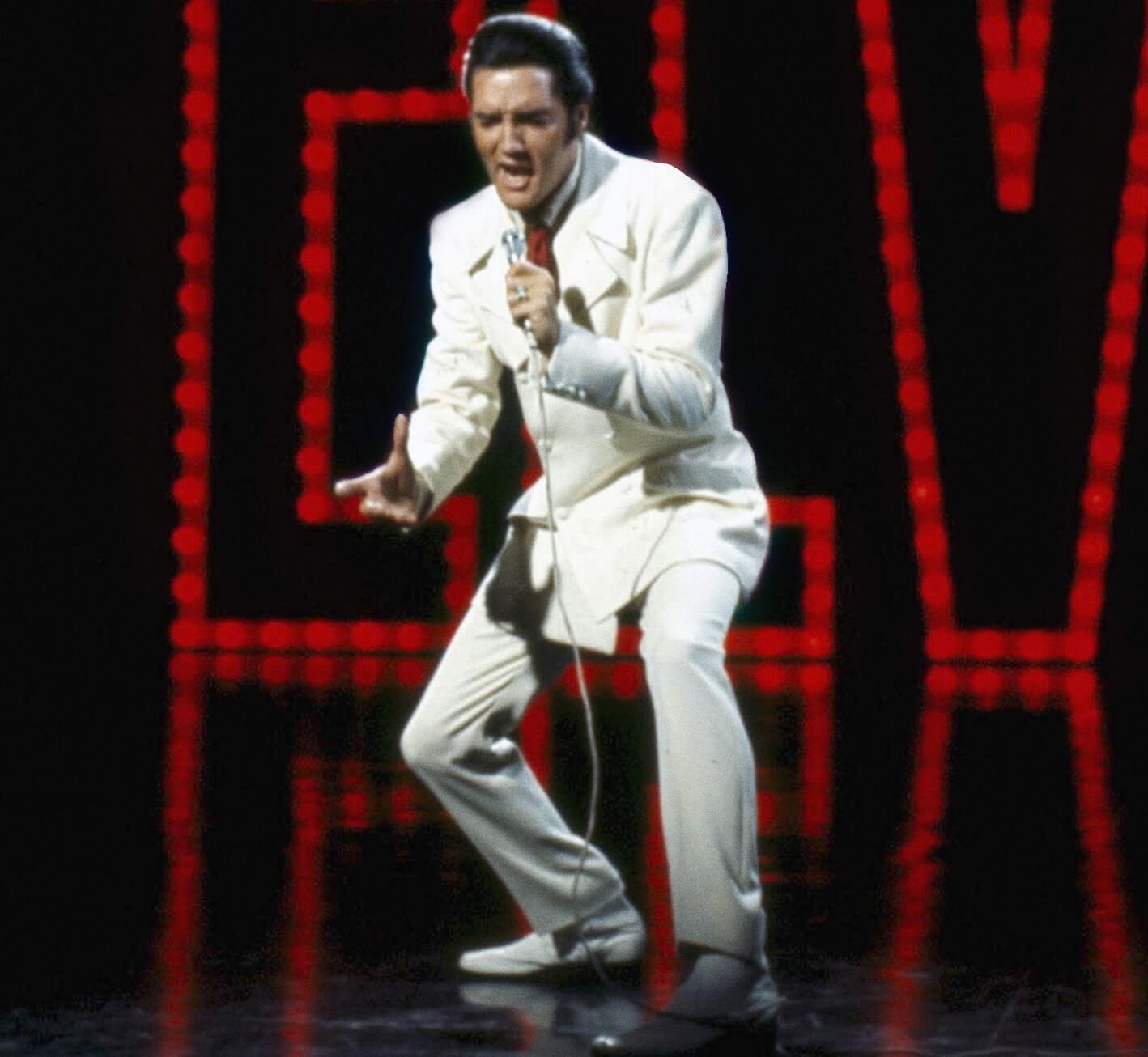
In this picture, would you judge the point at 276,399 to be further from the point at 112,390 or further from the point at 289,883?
the point at 289,883

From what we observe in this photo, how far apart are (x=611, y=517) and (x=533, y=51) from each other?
2.45ft

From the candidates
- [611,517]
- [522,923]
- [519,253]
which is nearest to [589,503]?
[611,517]

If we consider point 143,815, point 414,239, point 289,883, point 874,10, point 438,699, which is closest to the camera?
point 438,699

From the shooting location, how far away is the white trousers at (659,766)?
3240 millimetres

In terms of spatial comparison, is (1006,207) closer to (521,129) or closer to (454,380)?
(454,380)

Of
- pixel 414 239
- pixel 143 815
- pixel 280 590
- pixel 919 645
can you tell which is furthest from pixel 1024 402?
pixel 143 815

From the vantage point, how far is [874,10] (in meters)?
8.45

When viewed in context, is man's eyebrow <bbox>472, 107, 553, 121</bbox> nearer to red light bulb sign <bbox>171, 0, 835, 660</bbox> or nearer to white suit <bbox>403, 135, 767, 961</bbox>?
white suit <bbox>403, 135, 767, 961</bbox>

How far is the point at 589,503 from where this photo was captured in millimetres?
3637

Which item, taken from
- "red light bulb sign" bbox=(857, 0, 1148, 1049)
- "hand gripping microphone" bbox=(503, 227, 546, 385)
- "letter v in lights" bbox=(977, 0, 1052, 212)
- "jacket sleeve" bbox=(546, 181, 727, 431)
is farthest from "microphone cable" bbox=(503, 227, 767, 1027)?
"letter v in lights" bbox=(977, 0, 1052, 212)

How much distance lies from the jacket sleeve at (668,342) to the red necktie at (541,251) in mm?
140

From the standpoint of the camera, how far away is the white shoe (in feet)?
12.4

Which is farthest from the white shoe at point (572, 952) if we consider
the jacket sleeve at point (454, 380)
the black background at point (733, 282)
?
the black background at point (733, 282)

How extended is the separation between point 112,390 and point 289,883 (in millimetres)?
5210
